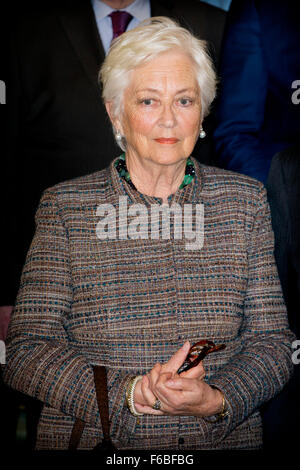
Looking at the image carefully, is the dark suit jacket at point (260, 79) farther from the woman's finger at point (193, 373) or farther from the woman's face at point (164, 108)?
the woman's finger at point (193, 373)

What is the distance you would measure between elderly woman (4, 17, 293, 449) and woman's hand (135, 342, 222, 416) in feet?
0.07

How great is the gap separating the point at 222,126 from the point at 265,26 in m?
0.40

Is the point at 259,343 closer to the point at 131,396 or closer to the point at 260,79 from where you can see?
the point at 131,396

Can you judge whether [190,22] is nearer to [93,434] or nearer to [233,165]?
[233,165]

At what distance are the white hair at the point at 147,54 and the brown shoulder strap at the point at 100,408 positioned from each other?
860 mm

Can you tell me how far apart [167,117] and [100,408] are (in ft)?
3.00

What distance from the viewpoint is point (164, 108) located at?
1665mm

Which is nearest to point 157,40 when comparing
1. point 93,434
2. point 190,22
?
point 190,22

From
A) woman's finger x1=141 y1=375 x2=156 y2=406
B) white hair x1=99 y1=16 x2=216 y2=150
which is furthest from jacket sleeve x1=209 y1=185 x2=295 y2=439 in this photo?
white hair x1=99 y1=16 x2=216 y2=150

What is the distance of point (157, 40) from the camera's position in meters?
1.67

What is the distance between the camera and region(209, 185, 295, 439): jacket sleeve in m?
1.56

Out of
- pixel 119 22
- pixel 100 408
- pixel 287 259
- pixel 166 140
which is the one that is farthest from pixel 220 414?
pixel 119 22

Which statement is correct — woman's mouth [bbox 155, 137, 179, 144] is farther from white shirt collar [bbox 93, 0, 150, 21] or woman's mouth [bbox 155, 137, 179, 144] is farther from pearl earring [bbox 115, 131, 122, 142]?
white shirt collar [bbox 93, 0, 150, 21]

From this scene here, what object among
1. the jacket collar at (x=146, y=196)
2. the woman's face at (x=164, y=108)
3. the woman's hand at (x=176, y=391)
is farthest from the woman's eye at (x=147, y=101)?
the woman's hand at (x=176, y=391)
